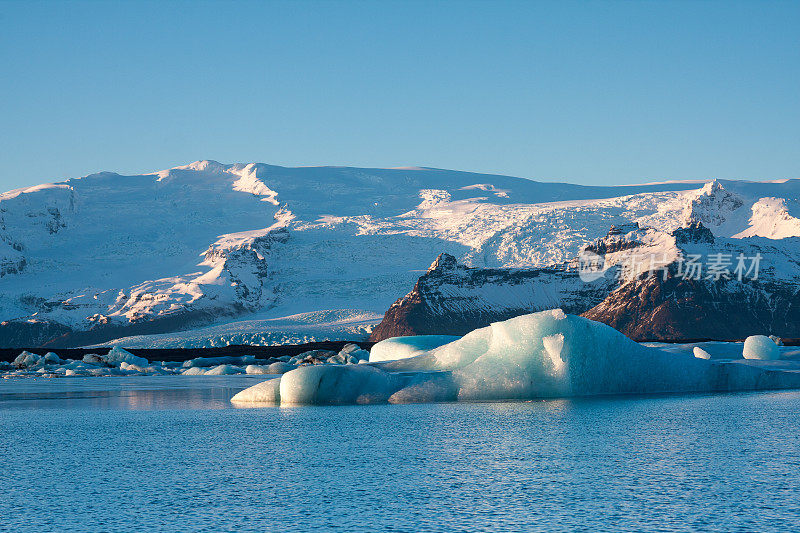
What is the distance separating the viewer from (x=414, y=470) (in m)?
8.93

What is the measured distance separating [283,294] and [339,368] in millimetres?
124974

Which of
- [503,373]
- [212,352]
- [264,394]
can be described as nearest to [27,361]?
[212,352]

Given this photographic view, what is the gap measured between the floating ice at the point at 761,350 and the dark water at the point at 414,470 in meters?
15.1

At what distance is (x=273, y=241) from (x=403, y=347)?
119302 mm

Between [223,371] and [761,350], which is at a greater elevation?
[761,350]

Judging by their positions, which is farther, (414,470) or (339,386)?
(339,386)

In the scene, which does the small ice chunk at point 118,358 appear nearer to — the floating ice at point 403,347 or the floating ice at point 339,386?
the floating ice at point 403,347

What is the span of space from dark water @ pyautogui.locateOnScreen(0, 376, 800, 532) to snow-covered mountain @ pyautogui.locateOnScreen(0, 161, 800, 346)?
90.2 m

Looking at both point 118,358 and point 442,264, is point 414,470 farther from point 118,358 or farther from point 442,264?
point 442,264

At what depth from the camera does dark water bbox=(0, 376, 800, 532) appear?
6781 mm

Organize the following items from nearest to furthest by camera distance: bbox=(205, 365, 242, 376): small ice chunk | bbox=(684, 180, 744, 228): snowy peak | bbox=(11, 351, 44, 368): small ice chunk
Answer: bbox=(205, 365, 242, 376): small ice chunk < bbox=(11, 351, 44, 368): small ice chunk < bbox=(684, 180, 744, 228): snowy peak

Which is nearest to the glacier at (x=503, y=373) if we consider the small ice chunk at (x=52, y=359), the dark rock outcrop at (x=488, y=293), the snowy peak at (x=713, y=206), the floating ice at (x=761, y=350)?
the floating ice at (x=761, y=350)

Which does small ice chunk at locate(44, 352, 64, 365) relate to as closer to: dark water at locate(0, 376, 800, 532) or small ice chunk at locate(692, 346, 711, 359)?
small ice chunk at locate(692, 346, 711, 359)

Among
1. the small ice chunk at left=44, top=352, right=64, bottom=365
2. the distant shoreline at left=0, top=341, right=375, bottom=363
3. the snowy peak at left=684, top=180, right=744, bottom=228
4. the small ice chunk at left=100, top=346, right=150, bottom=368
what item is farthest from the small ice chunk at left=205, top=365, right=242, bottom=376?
the snowy peak at left=684, top=180, right=744, bottom=228
